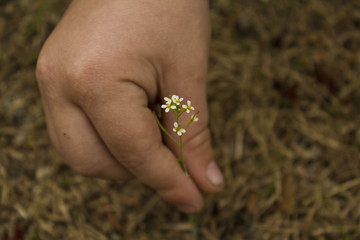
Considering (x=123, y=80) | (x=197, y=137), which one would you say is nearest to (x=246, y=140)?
(x=197, y=137)

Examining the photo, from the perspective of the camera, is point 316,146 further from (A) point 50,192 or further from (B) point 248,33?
(A) point 50,192

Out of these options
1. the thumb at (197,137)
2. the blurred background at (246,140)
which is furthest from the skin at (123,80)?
the blurred background at (246,140)

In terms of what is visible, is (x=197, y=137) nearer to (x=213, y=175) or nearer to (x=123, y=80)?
(x=213, y=175)

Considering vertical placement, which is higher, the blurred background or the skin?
the skin

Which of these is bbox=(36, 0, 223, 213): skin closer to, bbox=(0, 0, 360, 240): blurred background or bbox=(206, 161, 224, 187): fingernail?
bbox=(206, 161, 224, 187): fingernail

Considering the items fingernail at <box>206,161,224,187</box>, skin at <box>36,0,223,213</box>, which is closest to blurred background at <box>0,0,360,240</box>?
fingernail at <box>206,161,224,187</box>

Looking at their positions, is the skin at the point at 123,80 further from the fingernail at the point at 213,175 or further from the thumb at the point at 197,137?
the fingernail at the point at 213,175

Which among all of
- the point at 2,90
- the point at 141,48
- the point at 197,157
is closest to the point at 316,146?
the point at 197,157
